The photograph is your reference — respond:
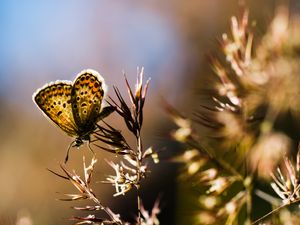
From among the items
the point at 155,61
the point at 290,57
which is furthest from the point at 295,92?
the point at 155,61

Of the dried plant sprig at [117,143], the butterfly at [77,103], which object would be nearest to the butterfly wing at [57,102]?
the butterfly at [77,103]

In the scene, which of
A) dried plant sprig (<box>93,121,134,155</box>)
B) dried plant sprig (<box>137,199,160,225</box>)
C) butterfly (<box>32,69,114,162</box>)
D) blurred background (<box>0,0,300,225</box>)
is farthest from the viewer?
blurred background (<box>0,0,300,225</box>)

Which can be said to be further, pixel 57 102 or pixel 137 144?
pixel 57 102

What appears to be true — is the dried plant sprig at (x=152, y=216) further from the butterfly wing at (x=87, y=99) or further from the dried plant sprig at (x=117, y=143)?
the butterfly wing at (x=87, y=99)

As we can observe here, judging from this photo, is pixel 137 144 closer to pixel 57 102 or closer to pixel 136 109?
pixel 136 109

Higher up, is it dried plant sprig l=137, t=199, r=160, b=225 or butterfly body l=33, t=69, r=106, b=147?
butterfly body l=33, t=69, r=106, b=147

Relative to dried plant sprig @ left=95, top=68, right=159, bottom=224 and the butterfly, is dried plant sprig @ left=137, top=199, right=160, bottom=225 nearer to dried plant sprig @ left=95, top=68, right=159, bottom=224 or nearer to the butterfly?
dried plant sprig @ left=95, top=68, right=159, bottom=224

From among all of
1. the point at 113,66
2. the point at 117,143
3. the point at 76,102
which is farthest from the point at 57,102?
the point at 113,66

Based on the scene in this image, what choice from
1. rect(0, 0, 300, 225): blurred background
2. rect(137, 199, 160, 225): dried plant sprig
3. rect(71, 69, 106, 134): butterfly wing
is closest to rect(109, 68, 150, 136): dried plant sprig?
rect(137, 199, 160, 225): dried plant sprig
